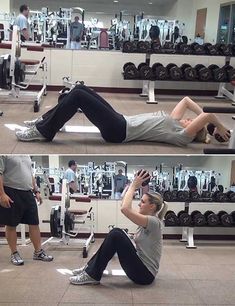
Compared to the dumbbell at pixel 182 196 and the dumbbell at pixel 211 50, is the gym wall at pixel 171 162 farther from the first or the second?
the dumbbell at pixel 211 50

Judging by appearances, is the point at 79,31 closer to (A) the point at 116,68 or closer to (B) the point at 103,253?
(A) the point at 116,68

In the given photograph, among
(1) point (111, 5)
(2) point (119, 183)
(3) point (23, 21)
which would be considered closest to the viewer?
(3) point (23, 21)

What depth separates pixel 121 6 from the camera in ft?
33.5

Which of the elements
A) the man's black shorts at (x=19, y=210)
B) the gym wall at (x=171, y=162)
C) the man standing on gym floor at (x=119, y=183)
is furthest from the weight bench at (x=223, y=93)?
the man's black shorts at (x=19, y=210)

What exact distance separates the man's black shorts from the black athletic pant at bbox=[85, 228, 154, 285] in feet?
2.11

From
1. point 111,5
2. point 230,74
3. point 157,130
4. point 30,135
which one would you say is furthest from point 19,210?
point 111,5

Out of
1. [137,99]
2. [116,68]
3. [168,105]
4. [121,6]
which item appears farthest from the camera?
[121,6]

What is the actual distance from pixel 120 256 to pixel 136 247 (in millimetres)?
105

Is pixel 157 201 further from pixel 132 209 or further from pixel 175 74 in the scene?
pixel 175 74

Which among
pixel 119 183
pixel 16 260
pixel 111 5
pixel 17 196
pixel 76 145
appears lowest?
pixel 119 183

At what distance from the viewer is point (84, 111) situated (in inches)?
92.0

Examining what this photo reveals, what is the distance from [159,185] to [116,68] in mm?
2251

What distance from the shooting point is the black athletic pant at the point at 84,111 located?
2270 millimetres

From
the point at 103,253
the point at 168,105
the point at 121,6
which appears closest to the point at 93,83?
the point at 168,105
